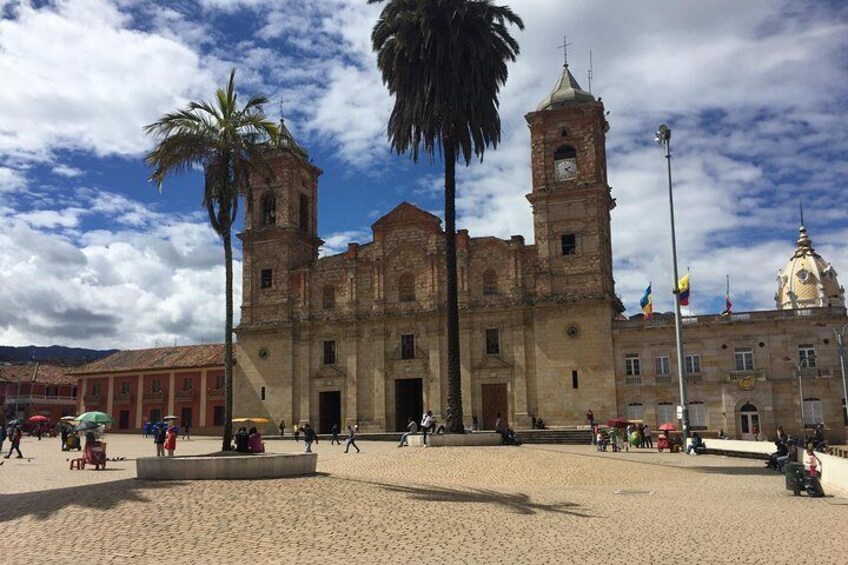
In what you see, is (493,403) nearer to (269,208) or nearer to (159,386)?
(269,208)

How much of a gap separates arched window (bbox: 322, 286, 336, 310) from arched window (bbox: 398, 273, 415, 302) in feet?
15.9

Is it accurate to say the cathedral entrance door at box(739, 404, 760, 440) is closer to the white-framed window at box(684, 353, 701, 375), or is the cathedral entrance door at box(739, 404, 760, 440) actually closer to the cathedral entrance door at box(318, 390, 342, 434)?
the white-framed window at box(684, 353, 701, 375)

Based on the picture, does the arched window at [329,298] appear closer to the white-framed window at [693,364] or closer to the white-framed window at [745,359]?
the white-framed window at [693,364]

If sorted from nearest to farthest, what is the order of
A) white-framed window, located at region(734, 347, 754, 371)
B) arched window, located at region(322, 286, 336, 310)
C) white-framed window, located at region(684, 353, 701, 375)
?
white-framed window, located at region(734, 347, 754, 371) < white-framed window, located at region(684, 353, 701, 375) < arched window, located at region(322, 286, 336, 310)

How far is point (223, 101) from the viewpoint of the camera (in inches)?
853

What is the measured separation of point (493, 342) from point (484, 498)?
29.9 m

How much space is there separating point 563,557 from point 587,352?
3294 centimetres

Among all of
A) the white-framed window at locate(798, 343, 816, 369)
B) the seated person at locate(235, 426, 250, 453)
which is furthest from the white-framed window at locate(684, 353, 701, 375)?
the seated person at locate(235, 426, 250, 453)

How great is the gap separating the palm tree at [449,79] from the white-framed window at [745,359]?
19736 millimetres

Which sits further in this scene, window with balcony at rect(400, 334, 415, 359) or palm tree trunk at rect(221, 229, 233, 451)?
window with balcony at rect(400, 334, 415, 359)

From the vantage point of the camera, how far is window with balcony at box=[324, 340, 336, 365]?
49.2m

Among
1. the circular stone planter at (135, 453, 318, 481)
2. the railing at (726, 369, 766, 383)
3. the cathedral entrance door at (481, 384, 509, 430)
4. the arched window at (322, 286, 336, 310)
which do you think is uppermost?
the arched window at (322, 286, 336, 310)

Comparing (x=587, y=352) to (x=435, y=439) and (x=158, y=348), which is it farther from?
(x=158, y=348)

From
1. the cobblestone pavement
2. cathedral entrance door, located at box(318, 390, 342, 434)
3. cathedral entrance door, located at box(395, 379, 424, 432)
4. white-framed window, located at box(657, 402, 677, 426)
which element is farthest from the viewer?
cathedral entrance door, located at box(318, 390, 342, 434)
